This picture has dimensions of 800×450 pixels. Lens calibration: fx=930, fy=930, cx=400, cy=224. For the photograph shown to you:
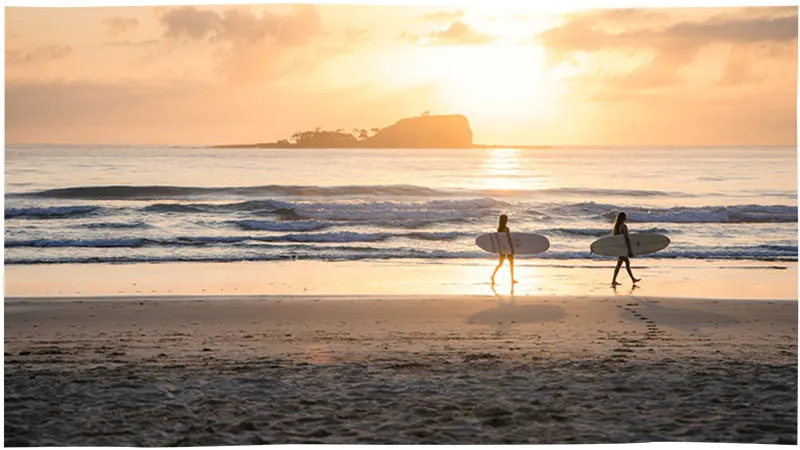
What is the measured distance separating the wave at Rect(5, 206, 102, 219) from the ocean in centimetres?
8

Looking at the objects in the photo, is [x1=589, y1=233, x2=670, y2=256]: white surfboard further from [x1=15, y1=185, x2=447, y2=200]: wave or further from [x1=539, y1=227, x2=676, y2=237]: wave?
[x1=15, y1=185, x2=447, y2=200]: wave

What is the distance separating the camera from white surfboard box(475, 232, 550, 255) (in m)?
13.1

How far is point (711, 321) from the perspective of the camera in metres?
9.70

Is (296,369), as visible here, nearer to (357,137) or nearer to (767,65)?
(767,65)

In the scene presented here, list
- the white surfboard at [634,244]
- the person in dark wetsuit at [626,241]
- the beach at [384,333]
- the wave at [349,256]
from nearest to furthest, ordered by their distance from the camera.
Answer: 1. the beach at [384,333]
2. the person in dark wetsuit at [626,241]
3. the white surfboard at [634,244]
4. the wave at [349,256]

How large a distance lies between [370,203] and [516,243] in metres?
14.2

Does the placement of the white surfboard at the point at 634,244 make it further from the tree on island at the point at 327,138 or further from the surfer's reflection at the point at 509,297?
the tree on island at the point at 327,138

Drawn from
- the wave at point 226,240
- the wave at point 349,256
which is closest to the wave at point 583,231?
the wave at point 226,240

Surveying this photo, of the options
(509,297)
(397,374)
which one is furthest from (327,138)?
(397,374)

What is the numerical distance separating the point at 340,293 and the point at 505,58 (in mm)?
7126

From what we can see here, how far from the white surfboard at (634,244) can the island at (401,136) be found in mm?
31580

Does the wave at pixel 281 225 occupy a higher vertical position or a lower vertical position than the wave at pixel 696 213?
lower

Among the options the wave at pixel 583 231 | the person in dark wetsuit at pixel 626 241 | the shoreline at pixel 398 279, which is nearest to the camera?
the shoreline at pixel 398 279

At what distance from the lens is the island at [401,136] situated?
158ft
